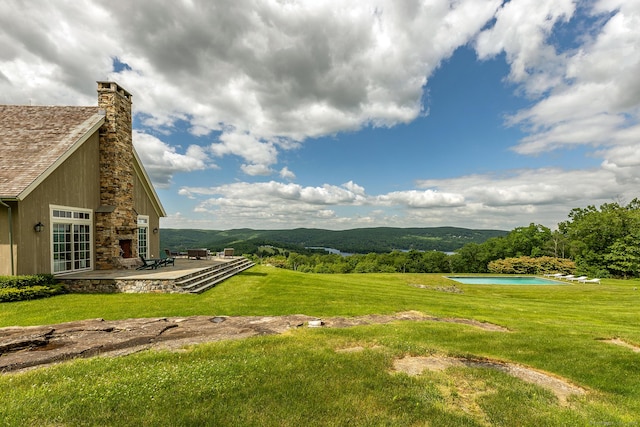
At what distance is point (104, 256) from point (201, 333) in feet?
39.8

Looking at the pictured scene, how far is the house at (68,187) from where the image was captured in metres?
11.8

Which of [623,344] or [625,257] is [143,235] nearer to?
[623,344]

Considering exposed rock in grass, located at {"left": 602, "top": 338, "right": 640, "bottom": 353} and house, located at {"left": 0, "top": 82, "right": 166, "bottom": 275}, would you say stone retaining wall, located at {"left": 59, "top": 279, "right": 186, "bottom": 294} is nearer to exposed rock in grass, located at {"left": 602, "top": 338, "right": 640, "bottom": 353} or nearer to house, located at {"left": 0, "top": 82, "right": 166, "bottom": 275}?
house, located at {"left": 0, "top": 82, "right": 166, "bottom": 275}

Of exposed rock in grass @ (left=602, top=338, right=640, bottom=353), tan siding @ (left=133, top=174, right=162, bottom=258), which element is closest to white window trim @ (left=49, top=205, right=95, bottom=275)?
tan siding @ (left=133, top=174, right=162, bottom=258)

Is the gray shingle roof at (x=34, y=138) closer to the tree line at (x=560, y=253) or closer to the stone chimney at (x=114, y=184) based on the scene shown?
the stone chimney at (x=114, y=184)

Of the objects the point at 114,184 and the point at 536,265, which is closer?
the point at 114,184

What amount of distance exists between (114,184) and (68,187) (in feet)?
7.80

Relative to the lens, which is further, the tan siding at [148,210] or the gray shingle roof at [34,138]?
the tan siding at [148,210]

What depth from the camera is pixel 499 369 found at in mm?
5715

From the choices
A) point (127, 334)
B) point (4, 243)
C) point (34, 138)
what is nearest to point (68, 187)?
point (34, 138)

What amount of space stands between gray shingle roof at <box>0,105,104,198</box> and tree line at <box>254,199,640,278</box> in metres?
26.2

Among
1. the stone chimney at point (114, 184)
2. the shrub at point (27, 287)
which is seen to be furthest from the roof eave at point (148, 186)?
the shrub at point (27, 287)

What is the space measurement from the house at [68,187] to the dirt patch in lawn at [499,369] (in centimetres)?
1502

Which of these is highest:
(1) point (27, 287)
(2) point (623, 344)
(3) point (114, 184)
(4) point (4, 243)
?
(3) point (114, 184)
